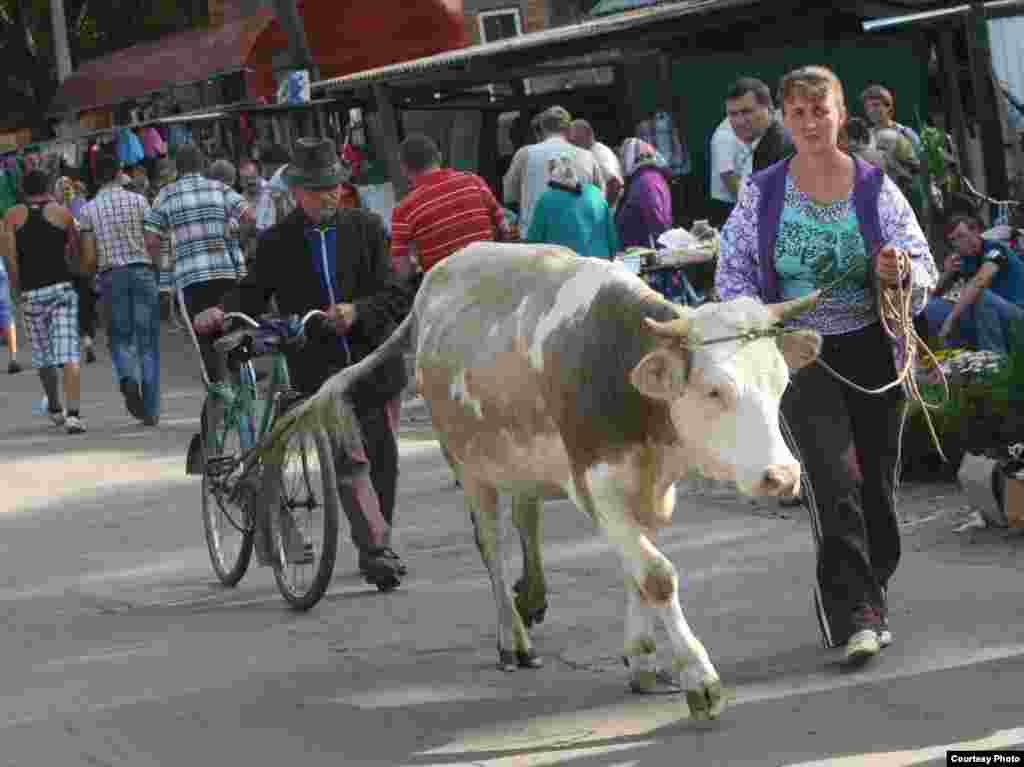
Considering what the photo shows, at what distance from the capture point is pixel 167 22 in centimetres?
4653

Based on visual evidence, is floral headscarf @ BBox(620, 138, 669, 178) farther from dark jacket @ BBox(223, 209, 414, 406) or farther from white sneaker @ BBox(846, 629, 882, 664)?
white sneaker @ BBox(846, 629, 882, 664)

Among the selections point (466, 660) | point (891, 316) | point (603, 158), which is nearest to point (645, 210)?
point (603, 158)

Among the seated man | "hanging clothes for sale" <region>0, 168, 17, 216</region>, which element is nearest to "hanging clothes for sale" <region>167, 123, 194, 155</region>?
"hanging clothes for sale" <region>0, 168, 17, 216</region>

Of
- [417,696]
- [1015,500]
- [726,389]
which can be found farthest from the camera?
[1015,500]

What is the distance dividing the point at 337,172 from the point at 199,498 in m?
3.91

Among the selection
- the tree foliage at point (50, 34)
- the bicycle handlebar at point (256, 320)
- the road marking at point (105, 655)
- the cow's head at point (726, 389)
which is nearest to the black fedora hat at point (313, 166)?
the bicycle handlebar at point (256, 320)

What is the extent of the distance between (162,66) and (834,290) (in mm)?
29395

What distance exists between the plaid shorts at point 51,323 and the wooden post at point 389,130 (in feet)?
16.6

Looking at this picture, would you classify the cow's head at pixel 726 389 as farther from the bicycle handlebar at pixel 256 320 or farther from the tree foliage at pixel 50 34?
the tree foliage at pixel 50 34

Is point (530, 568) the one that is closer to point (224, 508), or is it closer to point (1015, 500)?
point (1015, 500)

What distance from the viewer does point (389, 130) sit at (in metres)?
21.9

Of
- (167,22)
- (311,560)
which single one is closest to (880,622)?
(311,560)

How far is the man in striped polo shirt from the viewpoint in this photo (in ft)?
38.8

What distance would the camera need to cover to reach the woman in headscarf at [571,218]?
13.0 meters
